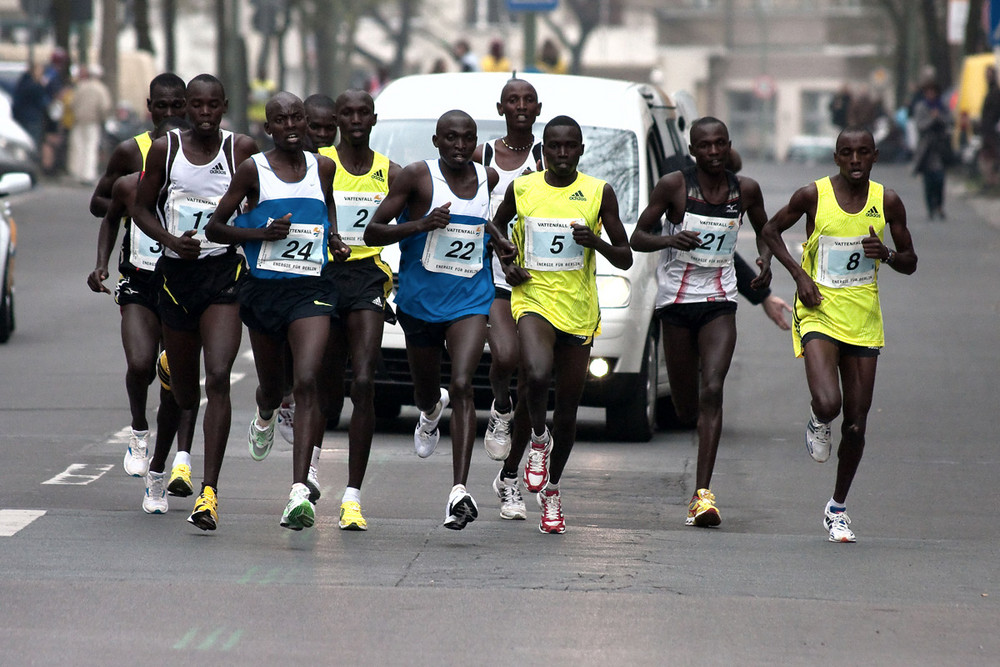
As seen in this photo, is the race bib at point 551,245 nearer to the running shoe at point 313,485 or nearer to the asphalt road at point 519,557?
the asphalt road at point 519,557

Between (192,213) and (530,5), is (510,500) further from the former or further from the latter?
(530,5)

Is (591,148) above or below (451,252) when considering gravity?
above

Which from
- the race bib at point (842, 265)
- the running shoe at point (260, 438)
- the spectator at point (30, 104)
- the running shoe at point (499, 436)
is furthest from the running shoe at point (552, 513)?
the spectator at point (30, 104)

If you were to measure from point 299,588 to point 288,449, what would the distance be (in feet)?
13.2

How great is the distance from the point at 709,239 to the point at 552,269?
2.51ft

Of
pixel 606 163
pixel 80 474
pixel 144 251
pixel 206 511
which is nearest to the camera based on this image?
pixel 206 511

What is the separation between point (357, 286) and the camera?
834 centimetres

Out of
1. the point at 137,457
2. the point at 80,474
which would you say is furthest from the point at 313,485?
the point at 80,474

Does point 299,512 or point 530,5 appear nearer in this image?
point 299,512

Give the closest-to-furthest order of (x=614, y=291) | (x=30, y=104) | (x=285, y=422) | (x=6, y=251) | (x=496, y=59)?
(x=285, y=422), (x=614, y=291), (x=6, y=251), (x=496, y=59), (x=30, y=104)

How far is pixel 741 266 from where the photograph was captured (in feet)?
37.7

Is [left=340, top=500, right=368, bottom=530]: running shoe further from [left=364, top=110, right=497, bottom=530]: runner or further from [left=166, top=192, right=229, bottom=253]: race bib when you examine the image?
→ [left=166, top=192, right=229, bottom=253]: race bib

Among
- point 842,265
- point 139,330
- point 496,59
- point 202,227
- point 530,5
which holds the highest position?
point 530,5

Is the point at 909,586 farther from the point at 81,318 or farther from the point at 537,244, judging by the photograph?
the point at 81,318
